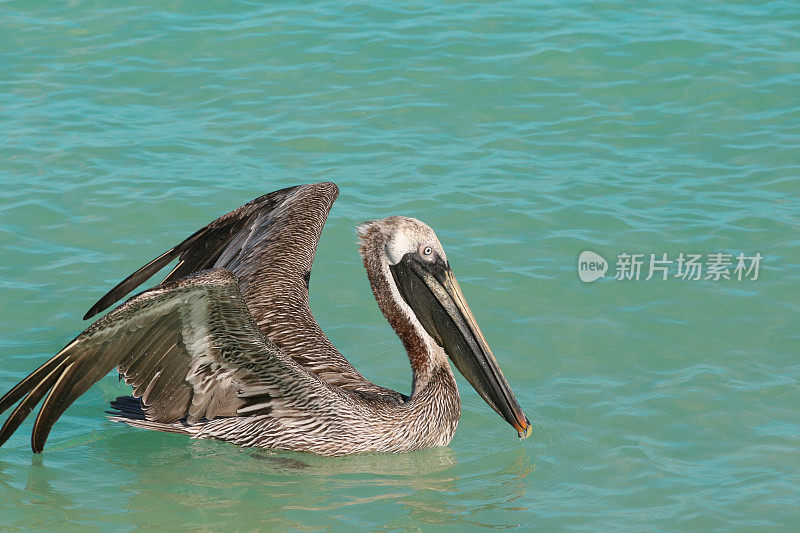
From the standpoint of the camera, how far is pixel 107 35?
40.0 ft

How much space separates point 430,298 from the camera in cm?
643

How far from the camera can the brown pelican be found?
5.85m

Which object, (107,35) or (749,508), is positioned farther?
(107,35)

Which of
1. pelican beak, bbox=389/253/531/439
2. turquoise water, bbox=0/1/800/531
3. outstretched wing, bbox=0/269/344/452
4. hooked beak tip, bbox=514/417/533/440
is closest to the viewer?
outstretched wing, bbox=0/269/344/452

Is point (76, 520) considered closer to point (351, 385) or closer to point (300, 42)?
point (351, 385)

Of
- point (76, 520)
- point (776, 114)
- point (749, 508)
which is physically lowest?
point (76, 520)

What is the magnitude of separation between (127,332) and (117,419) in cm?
93

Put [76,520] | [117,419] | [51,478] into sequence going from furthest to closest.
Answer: [117,419] < [51,478] < [76,520]

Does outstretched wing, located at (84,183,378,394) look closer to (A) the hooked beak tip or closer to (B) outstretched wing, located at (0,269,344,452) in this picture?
(B) outstretched wing, located at (0,269,344,452)

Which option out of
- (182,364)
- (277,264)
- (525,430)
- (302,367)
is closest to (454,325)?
(525,430)

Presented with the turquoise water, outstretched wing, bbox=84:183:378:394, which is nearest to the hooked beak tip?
the turquoise water

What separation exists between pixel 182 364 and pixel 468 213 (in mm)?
3329

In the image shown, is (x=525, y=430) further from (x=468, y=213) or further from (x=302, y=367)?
(x=468, y=213)

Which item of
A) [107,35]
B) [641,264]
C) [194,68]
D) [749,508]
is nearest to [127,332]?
[749,508]
